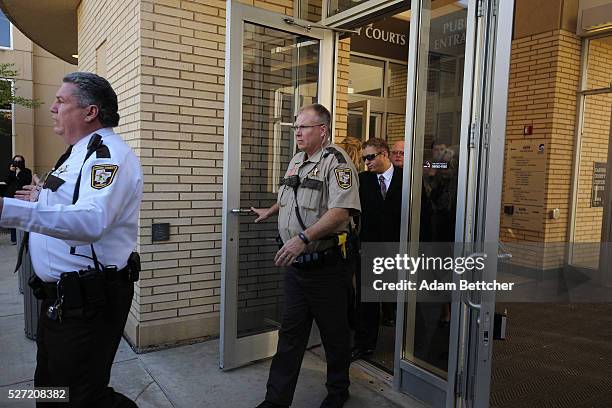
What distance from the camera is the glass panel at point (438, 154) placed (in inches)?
113

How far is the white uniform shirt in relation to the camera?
1.78 meters

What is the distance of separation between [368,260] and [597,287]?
463cm

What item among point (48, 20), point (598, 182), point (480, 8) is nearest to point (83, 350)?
point (480, 8)

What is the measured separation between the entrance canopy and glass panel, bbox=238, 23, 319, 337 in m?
4.07

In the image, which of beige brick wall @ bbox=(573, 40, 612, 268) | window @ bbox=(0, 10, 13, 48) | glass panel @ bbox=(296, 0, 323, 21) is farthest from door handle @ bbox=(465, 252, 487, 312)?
window @ bbox=(0, 10, 13, 48)

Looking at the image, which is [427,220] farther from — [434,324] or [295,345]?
[295,345]

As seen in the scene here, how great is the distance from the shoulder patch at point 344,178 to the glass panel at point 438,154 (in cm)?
58

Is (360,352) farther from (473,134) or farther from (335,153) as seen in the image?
(473,134)

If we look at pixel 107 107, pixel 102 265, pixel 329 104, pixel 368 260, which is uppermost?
pixel 329 104

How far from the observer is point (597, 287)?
6.88 m

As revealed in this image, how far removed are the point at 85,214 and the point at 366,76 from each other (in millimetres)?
7489

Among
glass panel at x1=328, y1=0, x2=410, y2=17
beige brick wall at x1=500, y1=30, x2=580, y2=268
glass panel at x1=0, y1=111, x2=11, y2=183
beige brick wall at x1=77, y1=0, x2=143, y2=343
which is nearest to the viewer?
glass panel at x1=328, y1=0, x2=410, y2=17

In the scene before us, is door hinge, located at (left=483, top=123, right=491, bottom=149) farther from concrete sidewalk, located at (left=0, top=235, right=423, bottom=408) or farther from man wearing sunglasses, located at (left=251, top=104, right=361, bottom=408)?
concrete sidewalk, located at (left=0, top=235, right=423, bottom=408)

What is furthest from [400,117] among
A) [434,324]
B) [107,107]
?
[107,107]
